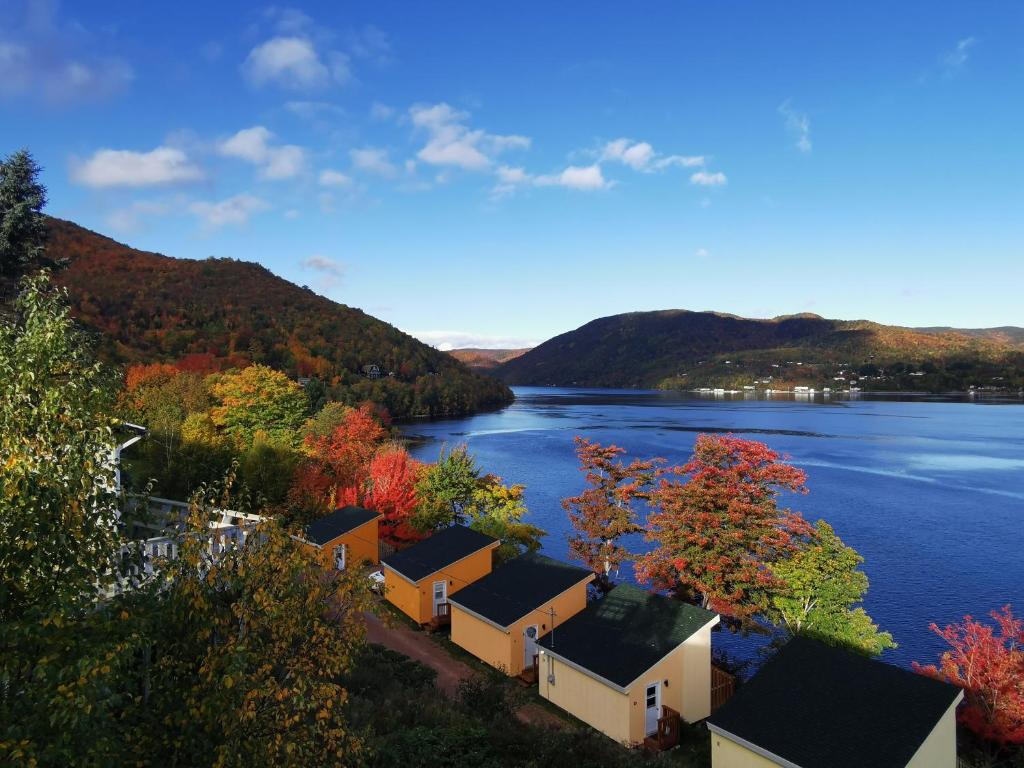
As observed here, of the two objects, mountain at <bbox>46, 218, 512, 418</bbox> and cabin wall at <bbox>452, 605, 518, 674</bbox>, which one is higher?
mountain at <bbox>46, 218, 512, 418</bbox>

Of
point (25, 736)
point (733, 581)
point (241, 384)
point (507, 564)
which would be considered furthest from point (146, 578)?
point (241, 384)

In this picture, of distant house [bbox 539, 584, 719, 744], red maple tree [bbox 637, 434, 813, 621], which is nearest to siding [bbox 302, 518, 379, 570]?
distant house [bbox 539, 584, 719, 744]

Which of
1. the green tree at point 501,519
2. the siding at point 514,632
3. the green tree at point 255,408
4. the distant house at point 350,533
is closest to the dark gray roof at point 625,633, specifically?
the siding at point 514,632

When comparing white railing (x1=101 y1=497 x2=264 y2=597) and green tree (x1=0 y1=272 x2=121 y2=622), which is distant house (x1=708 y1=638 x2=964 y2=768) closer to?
white railing (x1=101 y1=497 x2=264 y2=597)

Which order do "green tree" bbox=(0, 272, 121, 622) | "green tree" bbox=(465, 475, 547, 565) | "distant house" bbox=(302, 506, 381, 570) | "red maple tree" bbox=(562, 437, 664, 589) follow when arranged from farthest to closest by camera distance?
"red maple tree" bbox=(562, 437, 664, 589)
"green tree" bbox=(465, 475, 547, 565)
"distant house" bbox=(302, 506, 381, 570)
"green tree" bbox=(0, 272, 121, 622)

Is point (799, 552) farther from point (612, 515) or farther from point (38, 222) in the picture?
point (38, 222)

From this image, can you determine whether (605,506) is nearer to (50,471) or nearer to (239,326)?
(50,471)

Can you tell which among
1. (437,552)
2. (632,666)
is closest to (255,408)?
(437,552)
